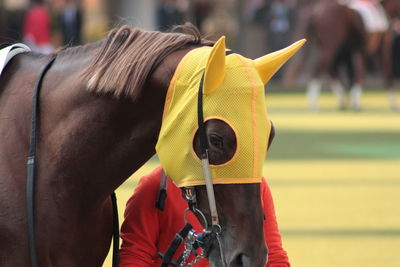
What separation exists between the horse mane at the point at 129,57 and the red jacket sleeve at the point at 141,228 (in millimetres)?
478

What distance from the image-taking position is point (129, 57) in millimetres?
3184

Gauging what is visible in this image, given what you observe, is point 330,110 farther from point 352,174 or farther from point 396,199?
point 396,199

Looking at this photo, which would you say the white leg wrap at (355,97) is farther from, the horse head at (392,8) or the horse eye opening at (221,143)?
the horse eye opening at (221,143)

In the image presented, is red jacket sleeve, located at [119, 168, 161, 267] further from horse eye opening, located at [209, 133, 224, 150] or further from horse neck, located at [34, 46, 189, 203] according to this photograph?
horse eye opening, located at [209, 133, 224, 150]

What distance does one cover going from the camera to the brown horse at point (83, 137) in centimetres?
316

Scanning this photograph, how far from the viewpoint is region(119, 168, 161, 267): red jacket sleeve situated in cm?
347

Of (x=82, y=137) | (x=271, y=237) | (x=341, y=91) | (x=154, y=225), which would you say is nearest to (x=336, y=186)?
(x=271, y=237)

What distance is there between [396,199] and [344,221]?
4.09 ft

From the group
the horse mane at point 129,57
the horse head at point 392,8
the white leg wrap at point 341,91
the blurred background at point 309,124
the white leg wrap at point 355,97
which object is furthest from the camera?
the horse head at point 392,8

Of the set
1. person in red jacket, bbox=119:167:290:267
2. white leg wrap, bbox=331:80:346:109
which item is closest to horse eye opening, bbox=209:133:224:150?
person in red jacket, bbox=119:167:290:267

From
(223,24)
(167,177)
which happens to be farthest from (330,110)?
(167,177)

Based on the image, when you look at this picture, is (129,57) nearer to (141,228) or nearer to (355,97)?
(141,228)

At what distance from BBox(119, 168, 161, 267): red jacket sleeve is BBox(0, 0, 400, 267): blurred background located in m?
0.62

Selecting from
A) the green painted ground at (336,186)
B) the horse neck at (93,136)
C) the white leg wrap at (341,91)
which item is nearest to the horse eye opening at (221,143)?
the horse neck at (93,136)
